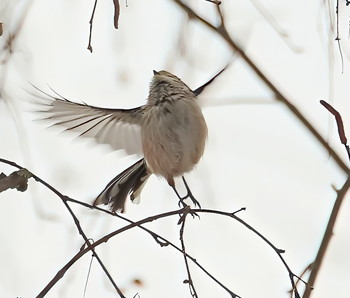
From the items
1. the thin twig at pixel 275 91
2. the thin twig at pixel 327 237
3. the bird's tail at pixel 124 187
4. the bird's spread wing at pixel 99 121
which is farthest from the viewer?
the bird's tail at pixel 124 187

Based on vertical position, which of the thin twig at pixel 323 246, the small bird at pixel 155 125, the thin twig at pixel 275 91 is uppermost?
the small bird at pixel 155 125

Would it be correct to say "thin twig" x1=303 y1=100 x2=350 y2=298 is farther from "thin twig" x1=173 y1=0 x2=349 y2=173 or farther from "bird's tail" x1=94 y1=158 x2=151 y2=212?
"bird's tail" x1=94 y1=158 x2=151 y2=212

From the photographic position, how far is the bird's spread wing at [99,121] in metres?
2.16

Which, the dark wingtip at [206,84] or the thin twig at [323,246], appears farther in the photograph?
the dark wingtip at [206,84]

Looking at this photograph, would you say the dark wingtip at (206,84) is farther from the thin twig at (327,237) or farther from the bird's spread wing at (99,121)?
the thin twig at (327,237)

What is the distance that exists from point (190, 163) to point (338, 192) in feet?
2.71

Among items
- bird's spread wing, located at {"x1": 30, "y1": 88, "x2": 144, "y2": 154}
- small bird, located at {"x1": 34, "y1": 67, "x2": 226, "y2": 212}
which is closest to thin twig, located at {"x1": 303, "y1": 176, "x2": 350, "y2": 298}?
small bird, located at {"x1": 34, "y1": 67, "x2": 226, "y2": 212}

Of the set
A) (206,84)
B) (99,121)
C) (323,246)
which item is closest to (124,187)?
(99,121)

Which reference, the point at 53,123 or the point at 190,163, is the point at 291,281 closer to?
the point at 190,163

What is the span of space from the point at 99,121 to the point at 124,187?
299mm

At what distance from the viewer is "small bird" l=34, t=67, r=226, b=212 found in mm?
2223

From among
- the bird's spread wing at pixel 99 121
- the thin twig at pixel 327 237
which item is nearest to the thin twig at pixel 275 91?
the thin twig at pixel 327 237

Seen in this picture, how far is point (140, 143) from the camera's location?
95.3 inches

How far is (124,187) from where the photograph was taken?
254 cm
